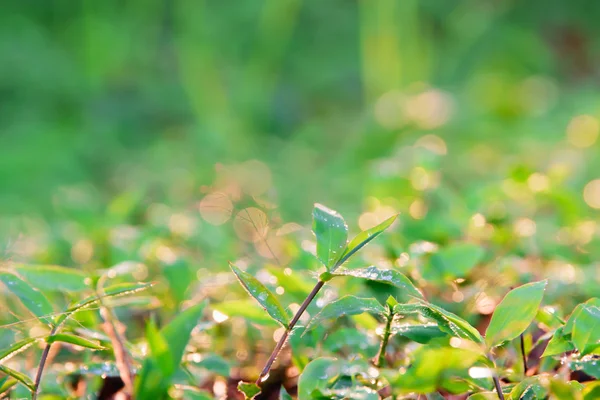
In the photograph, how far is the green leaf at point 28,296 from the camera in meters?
0.60

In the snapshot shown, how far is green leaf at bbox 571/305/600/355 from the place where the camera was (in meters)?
0.53

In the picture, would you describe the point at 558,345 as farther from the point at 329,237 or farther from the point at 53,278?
the point at 53,278

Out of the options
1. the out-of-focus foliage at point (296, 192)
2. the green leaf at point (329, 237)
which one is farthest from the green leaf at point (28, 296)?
the green leaf at point (329, 237)

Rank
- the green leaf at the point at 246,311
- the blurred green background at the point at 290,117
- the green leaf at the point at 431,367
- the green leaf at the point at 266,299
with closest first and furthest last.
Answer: the green leaf at the point at 431,367
the green leaf at the point at 266,299
the green leaf at the point at 246,311
the blurred green background at the point at 290,117

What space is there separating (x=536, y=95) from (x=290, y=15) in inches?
56.9

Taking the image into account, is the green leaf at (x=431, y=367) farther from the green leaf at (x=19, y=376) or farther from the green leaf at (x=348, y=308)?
the green leaf at (x=19, y=376)

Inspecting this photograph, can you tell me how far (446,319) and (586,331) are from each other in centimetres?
12

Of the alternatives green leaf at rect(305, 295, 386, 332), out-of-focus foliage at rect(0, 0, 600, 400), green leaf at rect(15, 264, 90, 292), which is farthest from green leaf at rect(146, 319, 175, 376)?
green leaf at rect(15, 264, 90, 292)

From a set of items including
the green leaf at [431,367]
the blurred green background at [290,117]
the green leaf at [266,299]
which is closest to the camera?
the green leaf at [431,367]

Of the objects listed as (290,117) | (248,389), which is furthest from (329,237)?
(290,117)

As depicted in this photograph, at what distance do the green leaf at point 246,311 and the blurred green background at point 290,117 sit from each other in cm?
32

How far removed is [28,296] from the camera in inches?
24.1

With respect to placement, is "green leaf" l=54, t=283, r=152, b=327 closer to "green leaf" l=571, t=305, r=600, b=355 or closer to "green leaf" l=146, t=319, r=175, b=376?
"green leaf" l=146, t=319, r=175, b=376

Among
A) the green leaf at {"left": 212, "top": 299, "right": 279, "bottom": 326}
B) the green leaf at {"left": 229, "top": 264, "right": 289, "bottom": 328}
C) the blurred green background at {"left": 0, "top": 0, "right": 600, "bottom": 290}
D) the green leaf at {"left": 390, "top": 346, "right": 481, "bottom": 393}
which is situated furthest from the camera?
the blurred green background at {"left": 0, "top": 0, "right": 600, "bottom": 290}
